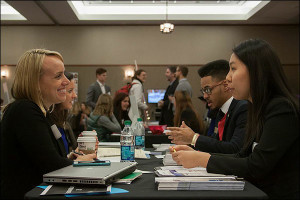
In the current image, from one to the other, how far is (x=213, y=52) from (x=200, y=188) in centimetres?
874

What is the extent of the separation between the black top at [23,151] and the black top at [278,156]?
2.89 feet

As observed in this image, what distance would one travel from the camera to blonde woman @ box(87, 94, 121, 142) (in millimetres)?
4660

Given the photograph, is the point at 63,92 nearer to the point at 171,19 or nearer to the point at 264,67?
the point at 264,67

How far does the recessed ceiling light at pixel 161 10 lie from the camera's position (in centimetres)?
905

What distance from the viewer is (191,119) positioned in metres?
3.92

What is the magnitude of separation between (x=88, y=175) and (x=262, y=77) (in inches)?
33.1

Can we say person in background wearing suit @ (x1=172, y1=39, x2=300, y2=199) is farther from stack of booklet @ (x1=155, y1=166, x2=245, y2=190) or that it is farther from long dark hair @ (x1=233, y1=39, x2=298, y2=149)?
stack of booklet @ (x1=155, y1=166, x2=245, y2=190)

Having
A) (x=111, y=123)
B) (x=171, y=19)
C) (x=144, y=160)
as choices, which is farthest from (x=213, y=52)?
(x=144, y=160)

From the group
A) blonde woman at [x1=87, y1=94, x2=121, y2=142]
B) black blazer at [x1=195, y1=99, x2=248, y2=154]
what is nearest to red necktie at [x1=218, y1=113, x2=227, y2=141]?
black blazer at [x1=195, y1=99, x2=248, y2=154]

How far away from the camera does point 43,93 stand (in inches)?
72.0

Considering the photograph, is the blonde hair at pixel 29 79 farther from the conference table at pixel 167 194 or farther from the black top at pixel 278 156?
the black top at pixel 278 156

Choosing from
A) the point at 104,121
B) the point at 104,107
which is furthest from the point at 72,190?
the point at 104,107

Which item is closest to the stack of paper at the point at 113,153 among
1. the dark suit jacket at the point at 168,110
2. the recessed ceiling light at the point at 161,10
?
the dark suit jacket at the point at 168,110

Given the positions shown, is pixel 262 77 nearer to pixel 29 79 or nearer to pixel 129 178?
pixel 129 178
